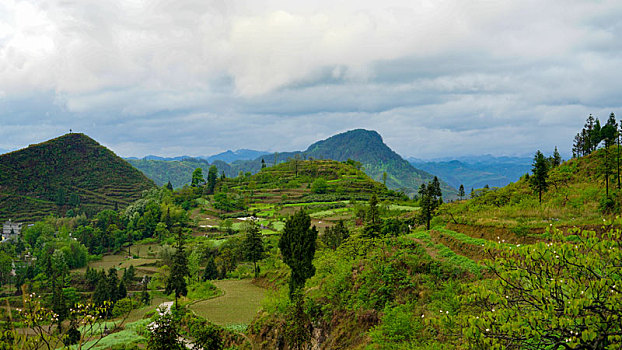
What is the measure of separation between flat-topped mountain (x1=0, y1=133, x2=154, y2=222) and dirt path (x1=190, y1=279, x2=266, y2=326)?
4782 inches

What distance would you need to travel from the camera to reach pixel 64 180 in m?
166

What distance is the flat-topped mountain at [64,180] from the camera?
14338cm

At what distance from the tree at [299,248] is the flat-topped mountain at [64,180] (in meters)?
137

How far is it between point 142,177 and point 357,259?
187m

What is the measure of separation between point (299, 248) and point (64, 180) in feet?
594

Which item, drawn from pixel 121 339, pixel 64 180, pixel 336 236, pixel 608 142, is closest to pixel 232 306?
pixel 121 339

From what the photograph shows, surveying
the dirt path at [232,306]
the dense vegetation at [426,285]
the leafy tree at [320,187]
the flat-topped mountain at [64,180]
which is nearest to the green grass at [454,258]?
the dense vegetation at [426,285]

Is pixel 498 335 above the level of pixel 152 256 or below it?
above

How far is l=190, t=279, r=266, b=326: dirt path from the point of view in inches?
1144

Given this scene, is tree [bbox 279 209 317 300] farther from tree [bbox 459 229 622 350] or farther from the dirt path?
tree [bbox 459 229 622 350]

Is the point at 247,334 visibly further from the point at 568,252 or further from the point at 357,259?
the point at 568,252

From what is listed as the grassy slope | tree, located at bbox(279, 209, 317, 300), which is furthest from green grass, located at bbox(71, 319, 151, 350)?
the grassy slope

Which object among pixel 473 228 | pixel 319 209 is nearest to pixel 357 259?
pixel 473 228

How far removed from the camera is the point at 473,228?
891 inches
